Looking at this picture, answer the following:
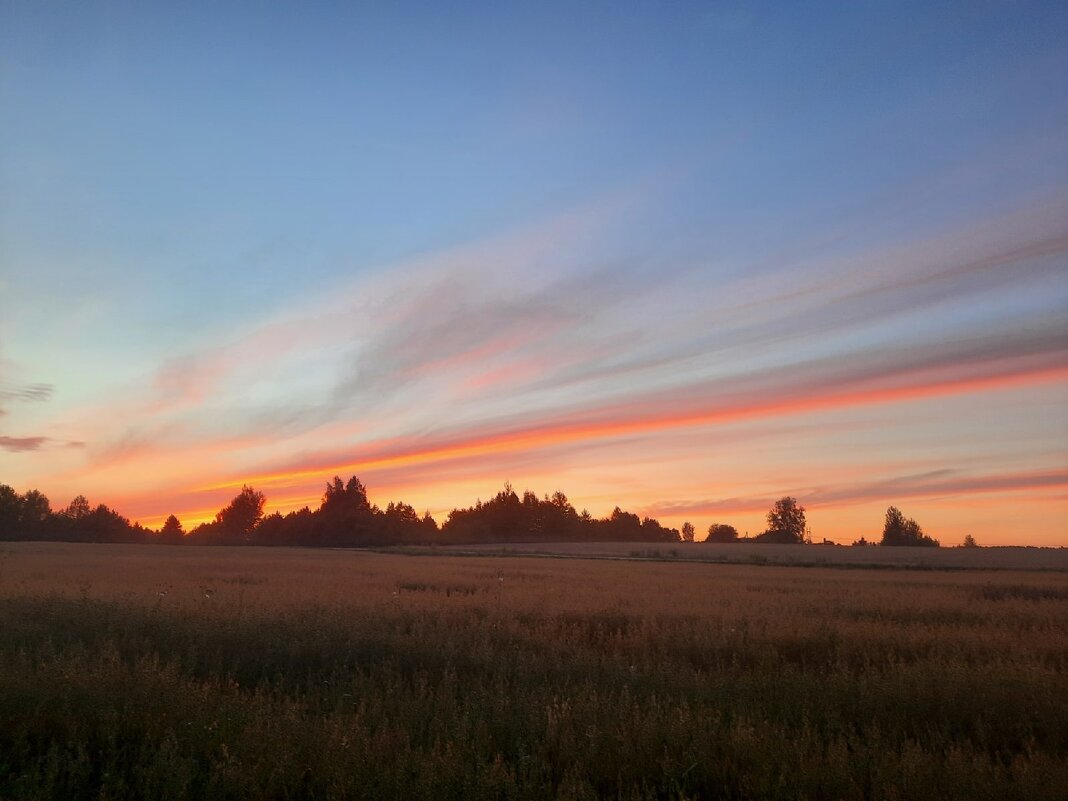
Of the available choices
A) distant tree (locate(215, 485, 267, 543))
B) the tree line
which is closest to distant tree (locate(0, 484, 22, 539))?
the tree line

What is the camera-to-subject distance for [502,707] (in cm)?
793

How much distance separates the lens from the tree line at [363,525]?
113 metres

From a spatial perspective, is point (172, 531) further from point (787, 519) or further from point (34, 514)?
point (787, 519)

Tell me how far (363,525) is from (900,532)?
327ft

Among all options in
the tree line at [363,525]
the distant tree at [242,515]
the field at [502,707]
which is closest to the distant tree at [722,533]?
the tree line at [363,525]

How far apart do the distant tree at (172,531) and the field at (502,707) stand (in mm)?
128239

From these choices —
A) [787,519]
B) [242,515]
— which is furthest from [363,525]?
[787,519]

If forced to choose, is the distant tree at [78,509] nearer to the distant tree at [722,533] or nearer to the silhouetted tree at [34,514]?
the silhouetted tree at [34,514]

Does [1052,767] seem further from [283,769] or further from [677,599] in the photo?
[677,599]

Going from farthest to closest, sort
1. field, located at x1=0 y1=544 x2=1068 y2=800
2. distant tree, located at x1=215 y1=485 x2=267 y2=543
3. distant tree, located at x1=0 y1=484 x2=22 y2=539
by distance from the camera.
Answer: distant tree, located at x1=215 y1=485 x2=267 y2=543 < distant tree, located at x1=0 y1=484 x2=22 y2=539 < field, located at x1=0 y1=544 x2=1068 y2=800

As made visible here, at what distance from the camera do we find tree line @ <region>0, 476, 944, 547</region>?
112963 millimetres

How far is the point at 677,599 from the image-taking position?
21.0m

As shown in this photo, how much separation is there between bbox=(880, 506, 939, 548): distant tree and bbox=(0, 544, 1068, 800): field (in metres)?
130

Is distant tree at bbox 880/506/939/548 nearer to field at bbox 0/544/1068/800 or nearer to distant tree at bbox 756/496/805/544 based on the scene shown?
distant tree at bbox 756/496/805/544
